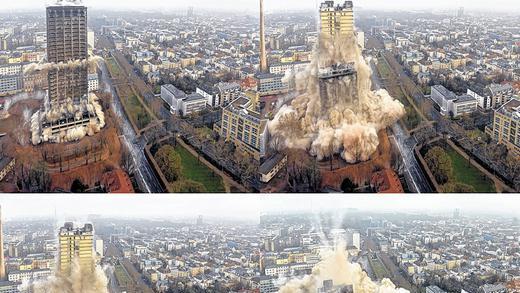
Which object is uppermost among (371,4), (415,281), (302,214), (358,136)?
(371,4)

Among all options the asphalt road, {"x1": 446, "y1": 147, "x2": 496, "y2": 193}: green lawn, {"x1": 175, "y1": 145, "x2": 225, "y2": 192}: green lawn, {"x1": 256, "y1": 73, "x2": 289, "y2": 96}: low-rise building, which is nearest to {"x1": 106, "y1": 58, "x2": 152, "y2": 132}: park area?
{"x1": 175, "y1": 145, "x2": 225, "y2": 192}: green lawn

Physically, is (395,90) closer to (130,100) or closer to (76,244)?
(130,100)

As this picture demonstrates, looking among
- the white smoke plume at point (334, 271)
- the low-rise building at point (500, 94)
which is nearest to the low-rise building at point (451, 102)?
the low-rise building at point (500, 94)

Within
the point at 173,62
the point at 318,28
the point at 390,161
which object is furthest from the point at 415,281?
the point at 173,62

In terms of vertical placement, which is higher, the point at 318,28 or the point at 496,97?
the point at 318,28

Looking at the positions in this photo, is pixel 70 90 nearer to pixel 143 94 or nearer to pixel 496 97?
pixel 143 94

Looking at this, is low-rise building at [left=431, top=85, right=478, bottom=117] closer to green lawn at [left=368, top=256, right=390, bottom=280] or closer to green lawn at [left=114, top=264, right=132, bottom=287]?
green lawn at [left=368, top=256, right=390, bottom=280]
